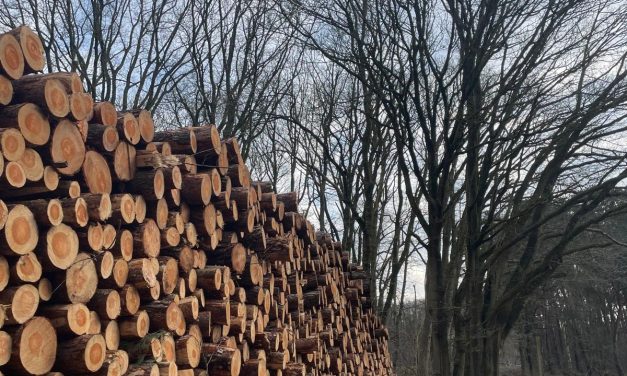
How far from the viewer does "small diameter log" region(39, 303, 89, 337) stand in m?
2.55

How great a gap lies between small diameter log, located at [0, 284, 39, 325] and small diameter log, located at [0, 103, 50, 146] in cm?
65

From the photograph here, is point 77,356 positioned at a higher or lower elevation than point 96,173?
lower

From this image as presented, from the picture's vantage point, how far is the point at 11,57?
2561 mm

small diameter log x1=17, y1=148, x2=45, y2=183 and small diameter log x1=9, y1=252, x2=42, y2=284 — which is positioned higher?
small diameter log x1=17, y1=148, x2=45, y2=183

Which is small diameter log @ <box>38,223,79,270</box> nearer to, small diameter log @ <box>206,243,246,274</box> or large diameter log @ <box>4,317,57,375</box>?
large diameter log @ <box>4,317,57,375</box>

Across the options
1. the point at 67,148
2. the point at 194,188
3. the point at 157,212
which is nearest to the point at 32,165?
the point at 67,148

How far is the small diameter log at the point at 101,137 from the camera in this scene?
3.06 m

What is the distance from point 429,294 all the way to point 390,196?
868 centimetres

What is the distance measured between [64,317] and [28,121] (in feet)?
2.89

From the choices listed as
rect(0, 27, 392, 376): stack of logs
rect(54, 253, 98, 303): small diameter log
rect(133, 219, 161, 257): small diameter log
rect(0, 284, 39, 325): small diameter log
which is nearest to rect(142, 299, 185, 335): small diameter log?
rect(0, 27, 392, 376): stack of logs

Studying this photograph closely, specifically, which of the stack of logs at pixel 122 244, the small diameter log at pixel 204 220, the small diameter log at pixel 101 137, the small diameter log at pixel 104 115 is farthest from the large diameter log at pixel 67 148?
the small diameter log at pixel 204 220

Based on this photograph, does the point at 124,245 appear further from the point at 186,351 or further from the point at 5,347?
the point at 5,347

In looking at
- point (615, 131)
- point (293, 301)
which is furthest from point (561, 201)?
point (293, 301)

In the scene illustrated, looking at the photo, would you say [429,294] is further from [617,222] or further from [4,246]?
[617,222]
